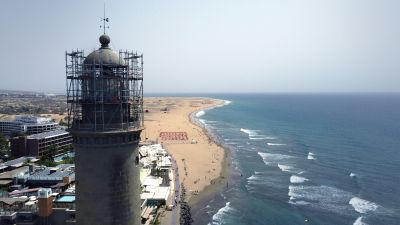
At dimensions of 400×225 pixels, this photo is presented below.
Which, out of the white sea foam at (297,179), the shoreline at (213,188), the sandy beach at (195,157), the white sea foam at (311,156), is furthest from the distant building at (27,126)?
the white sea foam at (311,156)

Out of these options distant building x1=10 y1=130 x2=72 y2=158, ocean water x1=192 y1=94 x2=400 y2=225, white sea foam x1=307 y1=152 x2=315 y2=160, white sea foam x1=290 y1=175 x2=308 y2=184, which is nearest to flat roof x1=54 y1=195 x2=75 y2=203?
ocean water x1=192 y1=94 x2=400 y2=225

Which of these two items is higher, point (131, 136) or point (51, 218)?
point (131, 136)

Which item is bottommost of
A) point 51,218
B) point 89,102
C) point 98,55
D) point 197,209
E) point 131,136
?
point 197,209

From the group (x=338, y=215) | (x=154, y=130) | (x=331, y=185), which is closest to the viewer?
(x=338, y=215)

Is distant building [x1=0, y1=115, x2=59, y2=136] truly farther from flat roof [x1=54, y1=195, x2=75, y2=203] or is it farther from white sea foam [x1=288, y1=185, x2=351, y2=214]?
white sea foam [x1=288, y1=185, x2=351, y2=214]

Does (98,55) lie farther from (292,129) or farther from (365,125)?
(365,125)

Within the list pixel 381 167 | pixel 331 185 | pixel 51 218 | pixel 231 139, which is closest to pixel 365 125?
pixel 231 139

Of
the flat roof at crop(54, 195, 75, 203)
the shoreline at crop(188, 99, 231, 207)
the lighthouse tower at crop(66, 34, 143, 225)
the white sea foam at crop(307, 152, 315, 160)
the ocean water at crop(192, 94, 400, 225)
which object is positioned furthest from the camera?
the white sea foam at crop(307, 152, 315, 160)

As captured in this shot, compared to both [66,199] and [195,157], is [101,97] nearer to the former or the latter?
[66,199]
